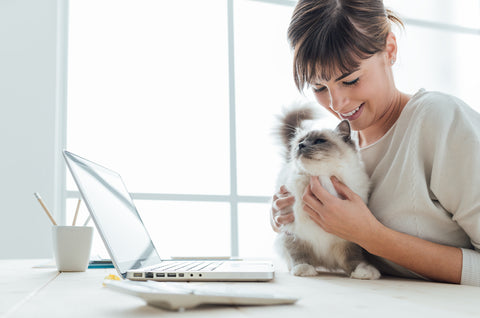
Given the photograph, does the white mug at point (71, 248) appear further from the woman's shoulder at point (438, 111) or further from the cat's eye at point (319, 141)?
the woman's shoulder at point (438, 111)

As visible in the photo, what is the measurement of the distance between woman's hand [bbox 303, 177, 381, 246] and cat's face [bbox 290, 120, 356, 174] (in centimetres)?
11

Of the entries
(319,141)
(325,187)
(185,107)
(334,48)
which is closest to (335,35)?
(334,48)

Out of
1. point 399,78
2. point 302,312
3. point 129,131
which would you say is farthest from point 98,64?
point 302,312

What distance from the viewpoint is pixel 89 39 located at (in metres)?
3.30

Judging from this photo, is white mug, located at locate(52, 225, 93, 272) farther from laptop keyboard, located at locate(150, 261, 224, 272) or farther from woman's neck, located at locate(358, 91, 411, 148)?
woman's neck, located at locate(358, 91, 411, 148)

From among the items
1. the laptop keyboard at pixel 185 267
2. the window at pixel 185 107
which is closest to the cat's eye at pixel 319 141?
the laptop keyboard at pixel 185 267

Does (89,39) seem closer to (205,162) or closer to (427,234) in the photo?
(205,162)

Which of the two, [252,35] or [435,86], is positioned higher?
[252,35]

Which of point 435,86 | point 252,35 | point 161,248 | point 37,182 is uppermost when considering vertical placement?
point 252,35

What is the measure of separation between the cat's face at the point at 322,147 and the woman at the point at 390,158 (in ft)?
0.28

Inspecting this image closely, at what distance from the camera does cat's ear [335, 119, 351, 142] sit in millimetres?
1230

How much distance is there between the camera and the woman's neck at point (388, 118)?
1.30 metres

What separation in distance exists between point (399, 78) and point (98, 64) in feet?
9.62

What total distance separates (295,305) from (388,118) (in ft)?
3.08
